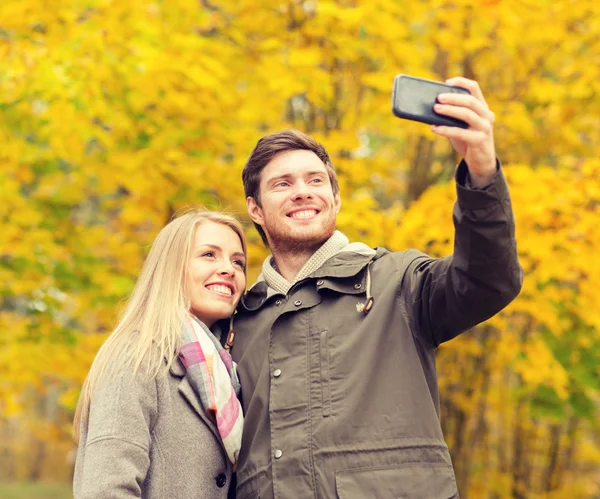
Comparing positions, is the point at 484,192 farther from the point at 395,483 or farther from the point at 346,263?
the point at 395,483

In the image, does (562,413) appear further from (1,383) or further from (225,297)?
(1,383)

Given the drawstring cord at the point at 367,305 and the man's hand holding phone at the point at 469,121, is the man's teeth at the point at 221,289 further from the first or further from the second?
the man's hand holding phone at the point at 469,121

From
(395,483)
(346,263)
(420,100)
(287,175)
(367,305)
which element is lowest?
(395,483)

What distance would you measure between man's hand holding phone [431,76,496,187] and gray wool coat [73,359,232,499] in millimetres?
1086

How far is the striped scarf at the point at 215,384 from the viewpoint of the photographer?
6.90 ft

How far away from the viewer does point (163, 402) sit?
209 cm

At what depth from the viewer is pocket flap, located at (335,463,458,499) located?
6.08 feet

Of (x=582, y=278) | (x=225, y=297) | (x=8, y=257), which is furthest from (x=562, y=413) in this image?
(x=8, y=257)

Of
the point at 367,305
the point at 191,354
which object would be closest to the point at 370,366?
the point at 367,305

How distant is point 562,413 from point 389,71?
2.60 metres

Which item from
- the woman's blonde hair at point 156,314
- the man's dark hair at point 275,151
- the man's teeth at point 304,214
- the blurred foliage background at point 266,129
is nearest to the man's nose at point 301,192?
the man's teeth at point 304,214

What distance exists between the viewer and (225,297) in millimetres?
2455

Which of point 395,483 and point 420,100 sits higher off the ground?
point 420,100

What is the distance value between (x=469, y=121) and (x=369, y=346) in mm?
721
